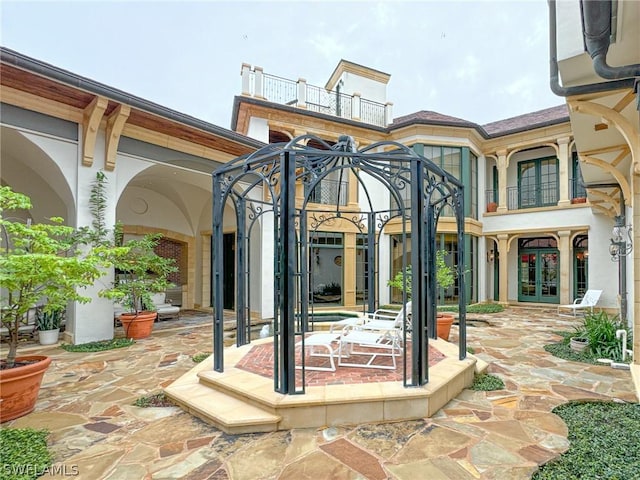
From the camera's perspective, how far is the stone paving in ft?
8.66

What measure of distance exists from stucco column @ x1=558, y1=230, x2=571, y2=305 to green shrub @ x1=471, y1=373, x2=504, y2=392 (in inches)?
371

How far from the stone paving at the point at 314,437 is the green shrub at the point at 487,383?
0.45 feet

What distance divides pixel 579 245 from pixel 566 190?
235cm

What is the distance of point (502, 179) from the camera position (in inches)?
523

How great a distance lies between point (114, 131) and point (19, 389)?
16.0 ft

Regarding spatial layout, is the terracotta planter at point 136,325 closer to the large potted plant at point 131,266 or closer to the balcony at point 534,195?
the large potted plant at point 131,266

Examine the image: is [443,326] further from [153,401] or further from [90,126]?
[90,126]

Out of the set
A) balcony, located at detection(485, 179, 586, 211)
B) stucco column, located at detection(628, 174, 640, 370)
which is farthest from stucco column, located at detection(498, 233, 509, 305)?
stucco column, located at detection(628, 174, 640, 370)

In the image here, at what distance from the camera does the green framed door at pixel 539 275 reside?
43.0ft

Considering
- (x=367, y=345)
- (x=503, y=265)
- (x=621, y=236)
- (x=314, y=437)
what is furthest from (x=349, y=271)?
(x=314, y=437)

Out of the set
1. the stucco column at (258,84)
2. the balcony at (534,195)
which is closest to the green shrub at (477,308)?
the balcony at (534,195)

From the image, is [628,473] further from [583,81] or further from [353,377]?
[583,81]

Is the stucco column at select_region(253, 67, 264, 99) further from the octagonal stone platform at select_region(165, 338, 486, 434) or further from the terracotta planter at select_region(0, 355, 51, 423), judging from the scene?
the terracotta planter at select_region(0, 355, 51, 423)

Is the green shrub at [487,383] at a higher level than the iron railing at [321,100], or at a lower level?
lower
